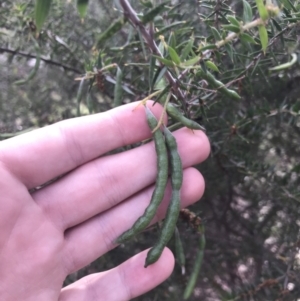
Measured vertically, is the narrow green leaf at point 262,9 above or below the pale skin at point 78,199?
above

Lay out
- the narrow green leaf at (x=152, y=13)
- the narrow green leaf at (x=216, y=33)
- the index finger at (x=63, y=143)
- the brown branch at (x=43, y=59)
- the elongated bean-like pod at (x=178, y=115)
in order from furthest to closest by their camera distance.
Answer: the brown branch at (x=43, y=59), the index finger at (x=63, y=143), the elongated bean-like pod at (x=178, y=115), the narrow green leaf at (x=216, y=33), the narrow green leaf at (x=152, y=13)

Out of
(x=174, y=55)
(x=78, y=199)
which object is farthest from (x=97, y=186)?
(x=174, y=55)

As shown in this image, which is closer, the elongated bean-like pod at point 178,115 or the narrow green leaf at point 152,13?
the narrow green leaf at point 152,13

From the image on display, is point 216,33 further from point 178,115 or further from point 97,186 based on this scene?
Answer: point 97,186

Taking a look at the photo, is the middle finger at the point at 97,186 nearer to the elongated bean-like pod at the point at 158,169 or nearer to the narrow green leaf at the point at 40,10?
the elongated bean-like pod at the point at 158,169

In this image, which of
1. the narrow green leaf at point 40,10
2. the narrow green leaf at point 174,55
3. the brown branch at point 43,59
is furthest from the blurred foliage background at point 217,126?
the narrow green leaf at point 40,10

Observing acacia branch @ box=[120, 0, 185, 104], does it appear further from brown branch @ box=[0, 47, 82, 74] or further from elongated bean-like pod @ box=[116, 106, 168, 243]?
brown branch @ box=[0, 47, 82, 74]

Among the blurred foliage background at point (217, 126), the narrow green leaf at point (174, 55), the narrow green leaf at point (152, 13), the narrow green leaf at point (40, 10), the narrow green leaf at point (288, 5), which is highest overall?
the narrow green leaf at point (40, 10)

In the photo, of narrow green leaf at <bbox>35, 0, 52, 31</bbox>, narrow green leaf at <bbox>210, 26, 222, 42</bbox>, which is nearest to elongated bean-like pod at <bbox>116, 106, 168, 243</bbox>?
narrow green leaf at <bbox>210, 26, 222, 42</bbox>
